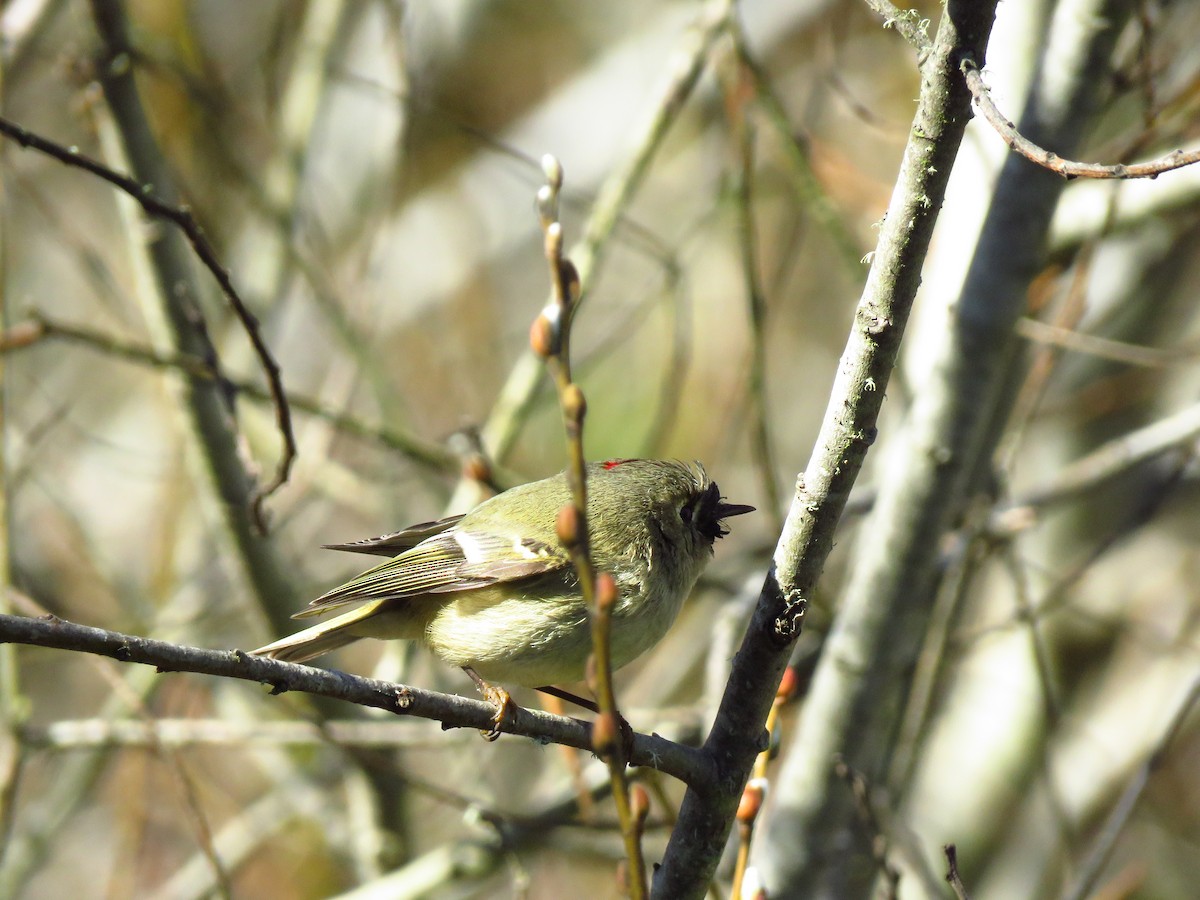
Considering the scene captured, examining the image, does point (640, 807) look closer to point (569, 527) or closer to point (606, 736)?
point (606, 736)

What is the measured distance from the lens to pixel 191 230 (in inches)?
79.0

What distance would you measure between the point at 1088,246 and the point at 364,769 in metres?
2.67

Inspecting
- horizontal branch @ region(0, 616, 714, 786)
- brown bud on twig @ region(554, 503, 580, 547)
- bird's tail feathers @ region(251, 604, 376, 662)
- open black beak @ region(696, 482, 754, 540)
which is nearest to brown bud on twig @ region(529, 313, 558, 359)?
brown bud on twig @ region(554, 503, 580, 547)

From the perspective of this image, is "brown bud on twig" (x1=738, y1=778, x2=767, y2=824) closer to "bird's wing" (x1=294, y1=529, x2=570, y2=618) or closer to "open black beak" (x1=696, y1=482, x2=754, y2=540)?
"bird's wing" (x1=294, y1=529, x2=570, y2=618)

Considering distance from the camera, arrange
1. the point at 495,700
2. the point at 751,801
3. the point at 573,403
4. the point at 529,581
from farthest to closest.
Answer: the point at 529,581
the point at 495,700
the point at 751,801
the point at 573,403

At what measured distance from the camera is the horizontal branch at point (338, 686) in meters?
1.20

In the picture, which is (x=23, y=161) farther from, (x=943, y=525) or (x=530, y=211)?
(x=943, y=525)

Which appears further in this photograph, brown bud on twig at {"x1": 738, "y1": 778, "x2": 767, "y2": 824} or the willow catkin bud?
brown bud on twig at {"x1": 738, "y1": 778, "x2": 767, "y2": 824}

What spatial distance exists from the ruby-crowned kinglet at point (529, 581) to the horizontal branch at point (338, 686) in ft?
1.53

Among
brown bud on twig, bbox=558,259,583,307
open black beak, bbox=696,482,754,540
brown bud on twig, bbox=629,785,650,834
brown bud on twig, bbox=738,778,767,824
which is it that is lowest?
brown bud on twig, bbox=629,785,650,834

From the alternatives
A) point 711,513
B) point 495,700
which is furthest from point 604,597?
point 711,513

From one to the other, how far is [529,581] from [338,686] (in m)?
0.88

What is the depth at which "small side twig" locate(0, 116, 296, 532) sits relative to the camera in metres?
1.79

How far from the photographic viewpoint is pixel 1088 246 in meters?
3.19
